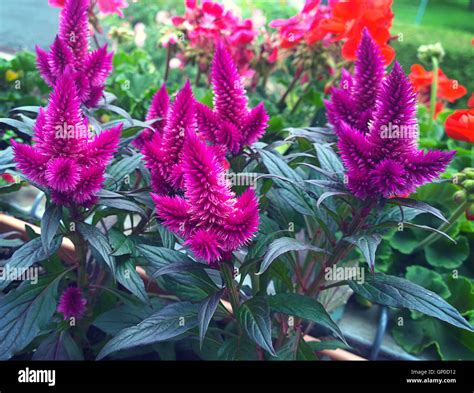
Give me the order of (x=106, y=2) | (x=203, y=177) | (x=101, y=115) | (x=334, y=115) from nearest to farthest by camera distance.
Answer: (x=203, y=177)
(x=334, y=115)
(x=106, y=2)
(x=101, y=115)

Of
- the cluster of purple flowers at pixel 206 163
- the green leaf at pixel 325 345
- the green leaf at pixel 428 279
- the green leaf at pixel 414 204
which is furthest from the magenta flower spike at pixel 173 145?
the green leaf at pixel 428 279

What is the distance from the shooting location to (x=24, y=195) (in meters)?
1.72

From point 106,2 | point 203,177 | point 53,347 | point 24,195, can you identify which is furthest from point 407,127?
point 24,195

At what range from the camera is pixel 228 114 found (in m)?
0.87

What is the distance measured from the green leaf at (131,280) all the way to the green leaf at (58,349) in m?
0.24

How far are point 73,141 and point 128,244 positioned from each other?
22cm

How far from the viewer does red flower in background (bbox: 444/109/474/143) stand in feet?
3.66

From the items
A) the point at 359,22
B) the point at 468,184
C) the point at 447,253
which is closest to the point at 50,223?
the point at 468,184

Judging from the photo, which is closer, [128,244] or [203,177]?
[203,177]

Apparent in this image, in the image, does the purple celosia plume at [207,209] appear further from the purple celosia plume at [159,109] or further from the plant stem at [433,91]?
the plant stem at [433,91]

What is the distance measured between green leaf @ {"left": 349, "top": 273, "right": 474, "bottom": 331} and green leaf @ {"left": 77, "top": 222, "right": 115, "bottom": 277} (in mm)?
419

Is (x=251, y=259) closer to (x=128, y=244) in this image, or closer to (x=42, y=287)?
(x=128, y=244)

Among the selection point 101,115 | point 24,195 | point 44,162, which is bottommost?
point 24,195

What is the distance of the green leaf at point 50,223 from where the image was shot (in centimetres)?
78
